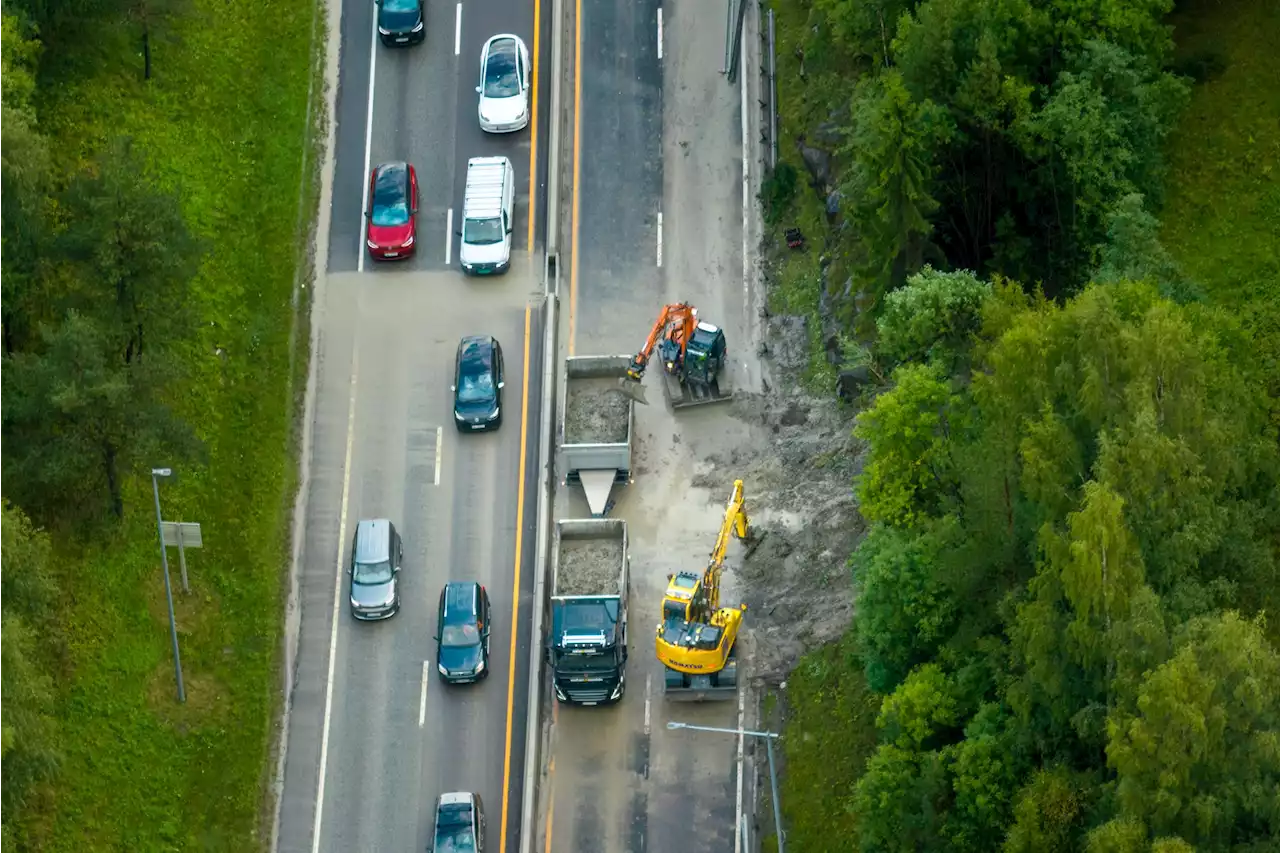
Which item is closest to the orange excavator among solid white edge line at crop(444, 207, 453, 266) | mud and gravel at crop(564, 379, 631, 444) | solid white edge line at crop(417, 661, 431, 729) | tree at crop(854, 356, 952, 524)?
mud and gravel at crop(564, 379, 631, 444)

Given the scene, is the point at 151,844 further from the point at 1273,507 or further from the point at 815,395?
the point at 1273,507

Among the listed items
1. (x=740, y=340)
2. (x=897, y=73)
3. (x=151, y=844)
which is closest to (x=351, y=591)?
(x=151, y=844)

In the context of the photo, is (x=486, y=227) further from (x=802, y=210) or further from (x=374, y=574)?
(x=374, y=574)

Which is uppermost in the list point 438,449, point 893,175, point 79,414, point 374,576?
point 893,175

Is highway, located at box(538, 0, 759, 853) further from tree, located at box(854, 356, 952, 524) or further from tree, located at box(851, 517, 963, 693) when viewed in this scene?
tree, located at box(854, 356, 952, 524)

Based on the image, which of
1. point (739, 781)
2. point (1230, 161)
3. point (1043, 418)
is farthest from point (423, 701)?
point (1230, 161)

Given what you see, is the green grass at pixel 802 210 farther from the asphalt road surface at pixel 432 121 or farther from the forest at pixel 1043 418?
the asphalt road surface at pixel 432 121

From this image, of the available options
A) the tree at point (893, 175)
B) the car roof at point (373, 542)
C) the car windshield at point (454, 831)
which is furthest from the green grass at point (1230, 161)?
the car windshield at point (454, 831)
